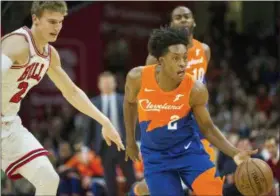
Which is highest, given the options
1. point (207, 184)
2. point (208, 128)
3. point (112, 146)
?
point (208, 128)

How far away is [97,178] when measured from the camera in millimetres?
12453

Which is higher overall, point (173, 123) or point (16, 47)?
point (16, 47)

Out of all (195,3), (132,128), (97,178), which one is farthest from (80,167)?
(195,3)

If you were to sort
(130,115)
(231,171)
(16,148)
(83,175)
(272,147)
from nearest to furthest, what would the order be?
(16,148) < (130,115) < (231,171) < (272,147) < (83,175)

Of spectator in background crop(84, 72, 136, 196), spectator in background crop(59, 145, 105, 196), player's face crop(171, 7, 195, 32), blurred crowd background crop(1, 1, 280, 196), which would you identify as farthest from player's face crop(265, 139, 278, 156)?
spectator in background crop(59, 145, 105, 196)

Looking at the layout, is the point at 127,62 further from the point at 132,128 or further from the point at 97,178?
the point at 132,128

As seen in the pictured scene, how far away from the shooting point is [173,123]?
688 cm

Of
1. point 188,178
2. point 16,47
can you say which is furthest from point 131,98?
point 16,47

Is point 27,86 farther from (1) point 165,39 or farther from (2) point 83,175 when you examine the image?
(2) point 83,175

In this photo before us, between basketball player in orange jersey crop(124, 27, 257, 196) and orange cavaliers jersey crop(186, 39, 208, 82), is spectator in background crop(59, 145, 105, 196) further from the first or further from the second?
basketball player in orange jersey crop(124, 27, 257, 196)

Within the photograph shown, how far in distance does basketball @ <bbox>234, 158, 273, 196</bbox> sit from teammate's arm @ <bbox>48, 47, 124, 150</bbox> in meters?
1.04

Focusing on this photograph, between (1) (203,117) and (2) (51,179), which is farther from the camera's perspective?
(1) (203,117)

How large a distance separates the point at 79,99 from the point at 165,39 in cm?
90

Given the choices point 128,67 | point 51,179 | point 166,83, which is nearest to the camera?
point 51,179
